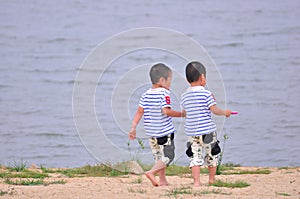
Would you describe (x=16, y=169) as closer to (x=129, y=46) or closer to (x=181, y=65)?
(x=181, y=65)

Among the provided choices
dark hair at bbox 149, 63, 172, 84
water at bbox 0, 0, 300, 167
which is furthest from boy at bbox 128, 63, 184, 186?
water at bbox 0, 0, 300, 167

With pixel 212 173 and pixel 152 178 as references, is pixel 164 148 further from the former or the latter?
pixel 212 173

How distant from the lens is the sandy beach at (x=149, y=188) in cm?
565

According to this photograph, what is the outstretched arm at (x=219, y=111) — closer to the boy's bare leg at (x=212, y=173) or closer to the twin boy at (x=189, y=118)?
the twin boy at (x=189, y=118)

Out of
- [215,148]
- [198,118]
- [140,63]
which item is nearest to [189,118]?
[198,118]

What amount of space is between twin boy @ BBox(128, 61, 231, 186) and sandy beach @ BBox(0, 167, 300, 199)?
256 mm

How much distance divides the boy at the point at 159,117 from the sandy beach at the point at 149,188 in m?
0.28

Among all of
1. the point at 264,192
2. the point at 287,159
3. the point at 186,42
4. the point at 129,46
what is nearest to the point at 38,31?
the point at 129,46

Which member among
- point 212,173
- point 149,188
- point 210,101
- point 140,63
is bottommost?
point 149,188

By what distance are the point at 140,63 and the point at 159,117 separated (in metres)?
12.8

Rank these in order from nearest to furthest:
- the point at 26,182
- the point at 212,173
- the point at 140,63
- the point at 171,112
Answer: the point at 171,112, the point at 212,173, the point at 26,182, the point at 140,63

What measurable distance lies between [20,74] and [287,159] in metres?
8.81

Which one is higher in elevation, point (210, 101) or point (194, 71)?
point (194, 71)

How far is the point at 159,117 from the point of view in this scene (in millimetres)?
6203
